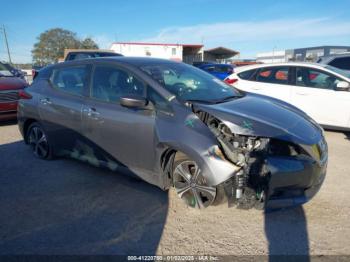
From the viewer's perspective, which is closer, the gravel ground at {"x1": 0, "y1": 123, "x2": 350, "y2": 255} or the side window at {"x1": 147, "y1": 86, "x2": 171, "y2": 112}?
the gravel ground at {"x1": 0, "y1": 123, "x2": 350, "y2": 255}

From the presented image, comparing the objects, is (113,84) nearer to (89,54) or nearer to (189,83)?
(189,83)

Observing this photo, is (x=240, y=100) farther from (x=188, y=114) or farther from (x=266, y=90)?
(x=266, y=90)

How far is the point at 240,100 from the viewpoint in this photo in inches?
141

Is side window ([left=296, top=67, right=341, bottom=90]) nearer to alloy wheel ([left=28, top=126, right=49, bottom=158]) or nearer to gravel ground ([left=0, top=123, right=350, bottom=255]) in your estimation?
gravel ground ([left=0, top=123, right=350, bottom=255])

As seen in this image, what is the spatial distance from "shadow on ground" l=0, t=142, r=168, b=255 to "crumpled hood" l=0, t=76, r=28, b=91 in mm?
3446

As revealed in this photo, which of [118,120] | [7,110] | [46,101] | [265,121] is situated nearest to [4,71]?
[7,110]

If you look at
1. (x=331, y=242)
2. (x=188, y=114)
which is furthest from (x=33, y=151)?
(x=331, y=242)

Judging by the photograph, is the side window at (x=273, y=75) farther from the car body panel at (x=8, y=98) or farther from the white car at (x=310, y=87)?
the car body panel at (x=8, y=98)

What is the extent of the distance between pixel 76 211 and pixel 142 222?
794 mm

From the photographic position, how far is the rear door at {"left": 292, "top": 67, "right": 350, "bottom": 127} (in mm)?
5852

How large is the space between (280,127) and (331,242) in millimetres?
1159

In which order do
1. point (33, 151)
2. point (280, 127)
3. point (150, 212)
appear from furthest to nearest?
point (33, 151) → point (150, 212) → point (280, 127)

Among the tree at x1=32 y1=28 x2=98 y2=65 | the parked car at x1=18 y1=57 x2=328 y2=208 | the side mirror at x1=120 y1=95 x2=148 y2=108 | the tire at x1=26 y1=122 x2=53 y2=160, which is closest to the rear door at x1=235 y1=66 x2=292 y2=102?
the parked car at x1=18 y1=57 x2=328 y2=208

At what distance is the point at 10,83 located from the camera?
7.19 m
